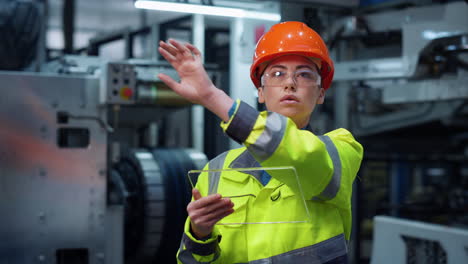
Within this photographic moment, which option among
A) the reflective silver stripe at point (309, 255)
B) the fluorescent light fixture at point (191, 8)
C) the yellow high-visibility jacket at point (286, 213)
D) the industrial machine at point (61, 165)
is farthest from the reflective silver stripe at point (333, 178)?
the industrial machine at point (61, 165)

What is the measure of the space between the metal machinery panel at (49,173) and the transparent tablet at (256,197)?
3.40 metres

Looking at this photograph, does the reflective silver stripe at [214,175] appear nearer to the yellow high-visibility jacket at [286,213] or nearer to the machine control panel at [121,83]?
the yellow high-visibility jacket at [286,213]

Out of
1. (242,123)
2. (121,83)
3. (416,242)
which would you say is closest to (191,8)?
(121,83)

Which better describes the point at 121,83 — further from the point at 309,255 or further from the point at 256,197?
the point at 309,255

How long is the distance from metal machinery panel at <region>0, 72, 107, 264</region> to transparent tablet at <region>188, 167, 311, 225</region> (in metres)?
3.40

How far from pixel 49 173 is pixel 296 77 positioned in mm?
3630

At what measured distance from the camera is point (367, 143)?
11648 mm

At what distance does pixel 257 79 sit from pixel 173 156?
15.5ft

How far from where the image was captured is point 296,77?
172 centimetres

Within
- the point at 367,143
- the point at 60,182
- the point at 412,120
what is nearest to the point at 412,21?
the point at 412,120

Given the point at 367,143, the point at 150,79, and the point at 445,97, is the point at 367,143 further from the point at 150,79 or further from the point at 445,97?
the point at 150,79

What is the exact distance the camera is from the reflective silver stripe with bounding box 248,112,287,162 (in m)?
1.34

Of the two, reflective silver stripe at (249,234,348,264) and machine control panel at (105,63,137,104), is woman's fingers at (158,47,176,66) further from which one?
machine control panel at (105,63,137,104)

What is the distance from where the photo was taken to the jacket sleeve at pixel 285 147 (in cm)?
135
